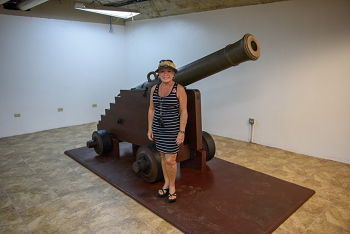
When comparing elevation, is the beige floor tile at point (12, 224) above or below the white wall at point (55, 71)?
below

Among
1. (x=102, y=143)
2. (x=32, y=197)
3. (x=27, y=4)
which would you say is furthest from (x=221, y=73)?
(x=27, y=4)

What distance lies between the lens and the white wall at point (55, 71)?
5051 mm

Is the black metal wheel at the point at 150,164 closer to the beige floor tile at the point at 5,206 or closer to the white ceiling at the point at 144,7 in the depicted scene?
the beige floor tile at the point at 5,206

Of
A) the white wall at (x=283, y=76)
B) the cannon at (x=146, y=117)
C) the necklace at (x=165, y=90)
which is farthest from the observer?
the white wall at (x=283, y=76)

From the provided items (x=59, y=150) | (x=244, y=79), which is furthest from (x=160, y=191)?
(x=244, y=79)

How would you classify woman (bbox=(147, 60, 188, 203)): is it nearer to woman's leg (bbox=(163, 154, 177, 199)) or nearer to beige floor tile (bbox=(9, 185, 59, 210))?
woman's leg (bbox=(163, 154, 177, 199))

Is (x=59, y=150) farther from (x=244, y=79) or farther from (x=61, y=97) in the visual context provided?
(x=244, y=79)

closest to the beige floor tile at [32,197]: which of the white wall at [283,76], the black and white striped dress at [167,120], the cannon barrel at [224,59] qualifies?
the black and white striped dress at [167,120]

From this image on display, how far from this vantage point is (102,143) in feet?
12.1

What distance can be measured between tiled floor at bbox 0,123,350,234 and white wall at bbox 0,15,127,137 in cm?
123

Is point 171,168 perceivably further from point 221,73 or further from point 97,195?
point 221,73

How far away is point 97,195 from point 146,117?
40.3 inches

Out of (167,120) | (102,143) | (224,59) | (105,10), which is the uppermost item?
(105,10)

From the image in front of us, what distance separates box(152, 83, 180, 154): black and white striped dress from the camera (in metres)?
2.31
